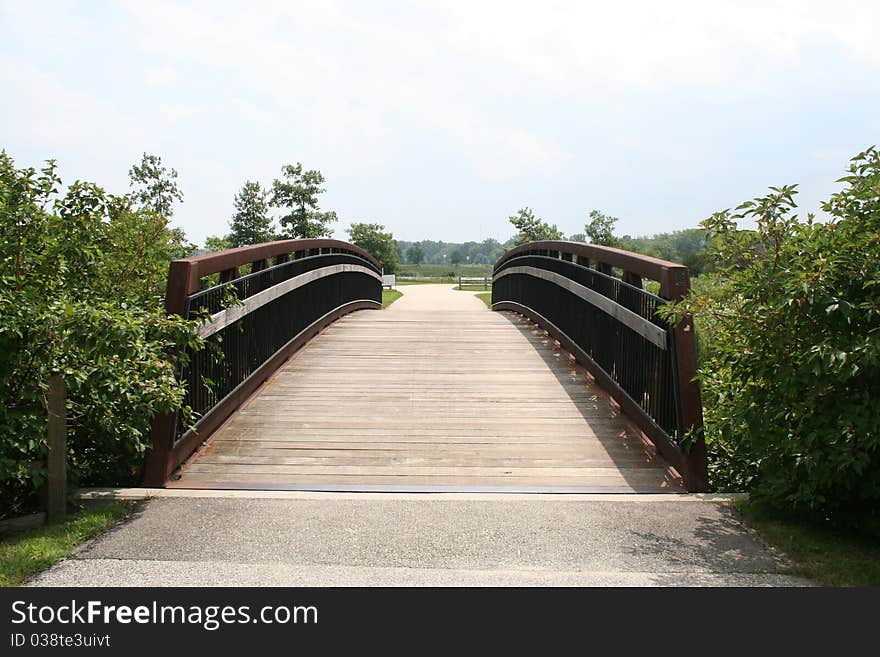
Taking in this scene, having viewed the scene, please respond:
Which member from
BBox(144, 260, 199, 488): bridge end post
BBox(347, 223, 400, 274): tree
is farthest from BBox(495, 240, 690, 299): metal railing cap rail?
BBox(347, 223, 400, 274): tree

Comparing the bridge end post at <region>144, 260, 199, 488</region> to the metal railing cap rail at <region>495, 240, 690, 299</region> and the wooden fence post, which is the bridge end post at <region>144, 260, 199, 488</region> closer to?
the wooden fence post

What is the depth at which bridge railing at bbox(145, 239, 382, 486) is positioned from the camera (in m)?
4.71

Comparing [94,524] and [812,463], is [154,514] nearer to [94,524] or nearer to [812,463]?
[94,524]

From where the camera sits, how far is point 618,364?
20.9ft

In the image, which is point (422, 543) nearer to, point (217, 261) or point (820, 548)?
point (820, 548)

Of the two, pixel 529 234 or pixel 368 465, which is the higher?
pixel 529 234

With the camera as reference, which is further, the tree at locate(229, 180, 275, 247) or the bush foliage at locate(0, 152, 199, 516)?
the tree at locate(229, 180, 275, 247)

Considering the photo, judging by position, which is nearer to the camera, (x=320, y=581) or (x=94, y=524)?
(x=320, y=581)

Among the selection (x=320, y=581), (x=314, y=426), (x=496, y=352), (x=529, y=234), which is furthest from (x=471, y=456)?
(x=529, y=234)

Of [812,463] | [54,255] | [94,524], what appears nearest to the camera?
[812,463]

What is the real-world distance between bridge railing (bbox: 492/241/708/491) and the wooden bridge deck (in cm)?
17
